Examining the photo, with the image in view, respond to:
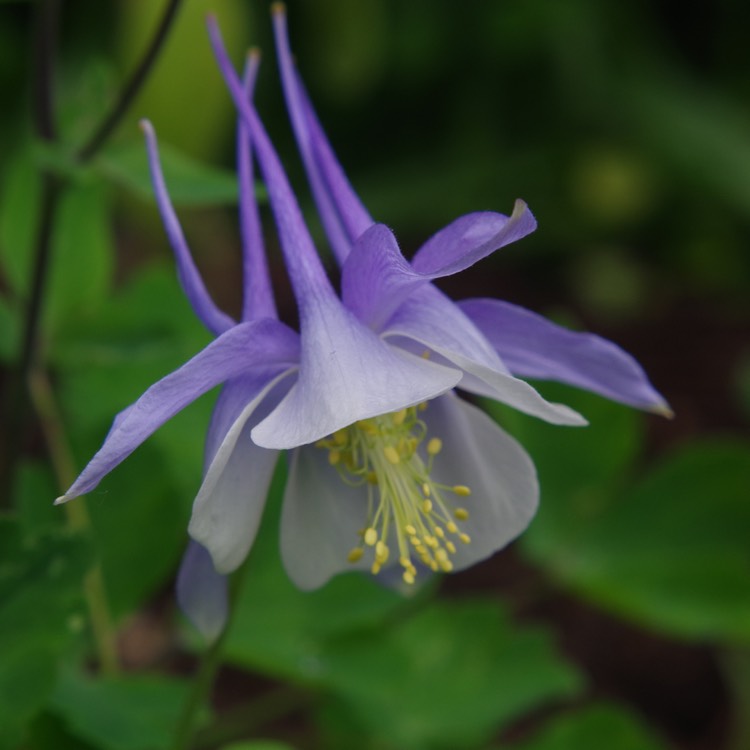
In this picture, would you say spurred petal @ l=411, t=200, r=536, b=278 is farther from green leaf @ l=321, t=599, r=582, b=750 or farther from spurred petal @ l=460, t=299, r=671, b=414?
green leaf @ l=321, t=599, r=582, b=750

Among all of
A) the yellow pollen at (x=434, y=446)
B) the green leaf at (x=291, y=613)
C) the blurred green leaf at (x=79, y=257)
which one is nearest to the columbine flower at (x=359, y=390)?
the yellow pollen at (x=434, y=446)

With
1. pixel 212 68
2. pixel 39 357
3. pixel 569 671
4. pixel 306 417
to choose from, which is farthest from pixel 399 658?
pixel 212 68

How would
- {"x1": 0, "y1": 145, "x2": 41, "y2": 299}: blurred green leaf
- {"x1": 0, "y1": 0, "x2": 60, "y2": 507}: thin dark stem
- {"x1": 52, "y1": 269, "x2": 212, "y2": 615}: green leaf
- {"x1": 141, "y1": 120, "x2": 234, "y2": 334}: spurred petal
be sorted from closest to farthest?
{"x1": 141, "y1": 120, "x2": 234, "y2": 334}: spurred petal, {"x1": 0, "y1": 0, "x2": 60, "y2": 507}: thin dark stem, {"x1": 52, "y1": 269, "x2": 212, "y2": 615}: green leaf, {"x1": 0, "y1": 145, "x2": 41, "y2": 299}: blurred green leaf

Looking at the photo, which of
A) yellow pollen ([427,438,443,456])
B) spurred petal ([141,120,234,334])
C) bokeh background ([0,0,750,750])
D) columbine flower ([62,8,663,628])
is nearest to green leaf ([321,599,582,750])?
bokeh background ([0,0,750,750])

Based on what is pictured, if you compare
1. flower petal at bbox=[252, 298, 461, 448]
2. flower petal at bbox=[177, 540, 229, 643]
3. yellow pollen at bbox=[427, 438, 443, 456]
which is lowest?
flower petal at bbox=[177, 540, 229, 643]

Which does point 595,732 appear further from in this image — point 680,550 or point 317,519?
point 317,519

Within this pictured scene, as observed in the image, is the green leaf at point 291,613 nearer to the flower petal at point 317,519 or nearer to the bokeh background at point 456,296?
the bokeh background at point 456,296
